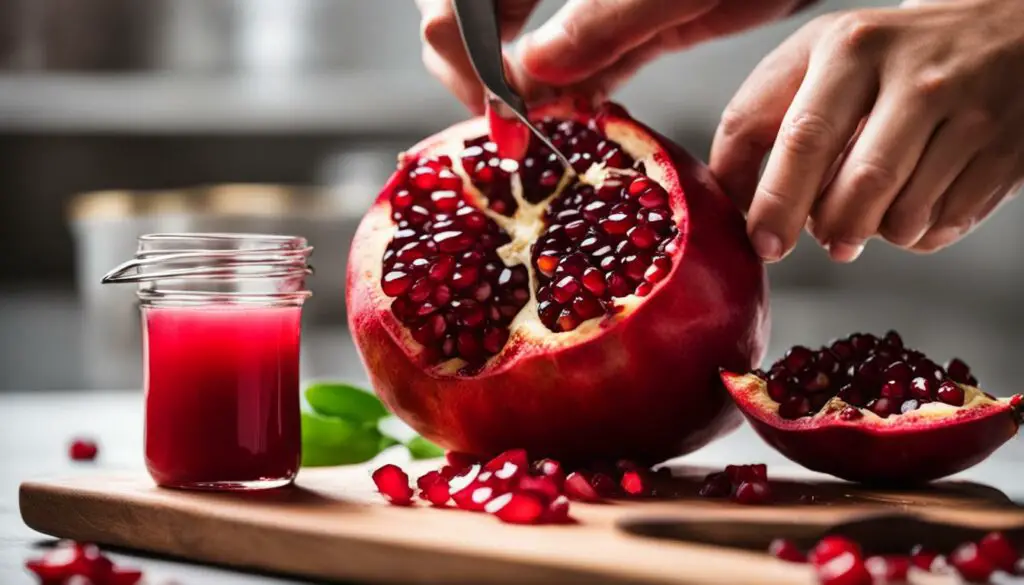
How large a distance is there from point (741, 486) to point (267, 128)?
3830 millimetres

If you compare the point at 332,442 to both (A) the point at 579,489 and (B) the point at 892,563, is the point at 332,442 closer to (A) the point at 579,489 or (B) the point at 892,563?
(A) the point at 579,489

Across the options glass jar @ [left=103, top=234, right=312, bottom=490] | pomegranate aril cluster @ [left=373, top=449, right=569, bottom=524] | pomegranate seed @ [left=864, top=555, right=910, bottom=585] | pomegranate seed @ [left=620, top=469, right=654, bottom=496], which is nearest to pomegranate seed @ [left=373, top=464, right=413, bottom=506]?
pomegranate aril cluster @ [left=373, top=449, right=569, bottom=524]

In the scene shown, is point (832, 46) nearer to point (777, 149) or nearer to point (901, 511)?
point (777, 149)

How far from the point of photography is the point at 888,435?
121cm

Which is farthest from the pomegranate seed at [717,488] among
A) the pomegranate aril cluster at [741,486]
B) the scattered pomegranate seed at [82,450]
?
the scattered pomegranate seed at [82,450]

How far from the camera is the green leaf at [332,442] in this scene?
1.54 metres

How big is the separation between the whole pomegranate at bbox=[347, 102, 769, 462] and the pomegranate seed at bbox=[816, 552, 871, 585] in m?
0.41

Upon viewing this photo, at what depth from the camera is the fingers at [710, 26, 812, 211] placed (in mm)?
1389

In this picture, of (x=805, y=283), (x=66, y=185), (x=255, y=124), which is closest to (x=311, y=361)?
(x=255, y=124)

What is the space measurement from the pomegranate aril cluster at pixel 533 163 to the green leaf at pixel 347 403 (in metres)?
0.32

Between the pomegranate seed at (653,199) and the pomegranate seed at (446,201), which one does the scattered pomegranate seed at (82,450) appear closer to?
the pomegranate seed at (446,201)

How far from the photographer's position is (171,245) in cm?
132

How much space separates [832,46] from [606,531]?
0.57 m

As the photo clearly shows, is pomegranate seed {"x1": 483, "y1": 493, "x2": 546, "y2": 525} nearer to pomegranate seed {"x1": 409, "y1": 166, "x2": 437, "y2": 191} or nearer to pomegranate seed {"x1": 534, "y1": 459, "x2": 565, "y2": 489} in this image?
pomegranate seed {"x1": 534, "y1": 459, "x2": 565, "y2": 489}
